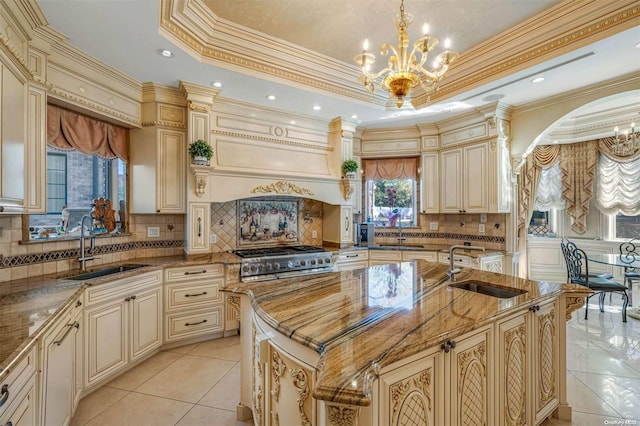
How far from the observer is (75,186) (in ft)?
9.64

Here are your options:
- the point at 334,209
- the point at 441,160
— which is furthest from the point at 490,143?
the point at 334,209

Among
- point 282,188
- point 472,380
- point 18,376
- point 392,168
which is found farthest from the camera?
point 392,168

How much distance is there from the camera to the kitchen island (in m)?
1.09

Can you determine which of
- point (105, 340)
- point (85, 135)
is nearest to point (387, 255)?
point (105, 340)

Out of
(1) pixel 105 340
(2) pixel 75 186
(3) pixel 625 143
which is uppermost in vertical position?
(3) pixel 625 143

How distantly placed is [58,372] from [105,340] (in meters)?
0.80

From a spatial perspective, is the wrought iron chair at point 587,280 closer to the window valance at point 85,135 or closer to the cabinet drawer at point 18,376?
the cabinet drawer at point 18,376

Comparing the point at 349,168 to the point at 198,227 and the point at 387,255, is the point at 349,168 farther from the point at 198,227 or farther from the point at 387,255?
the point at 198,227

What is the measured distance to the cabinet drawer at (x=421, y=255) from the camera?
4.25 metres

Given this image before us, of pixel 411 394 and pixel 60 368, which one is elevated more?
pixel 411 394

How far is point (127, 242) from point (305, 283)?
240 centimetres

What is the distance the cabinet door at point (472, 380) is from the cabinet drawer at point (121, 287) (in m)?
2.56

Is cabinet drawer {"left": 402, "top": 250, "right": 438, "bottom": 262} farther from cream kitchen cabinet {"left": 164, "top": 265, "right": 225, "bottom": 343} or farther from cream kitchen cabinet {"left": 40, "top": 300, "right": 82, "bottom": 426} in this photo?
cream kitchen cabinet {"left": 40, "top": 300, "right": 82, "bottom": 426}

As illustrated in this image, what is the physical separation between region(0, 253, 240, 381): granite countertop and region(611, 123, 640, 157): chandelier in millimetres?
6663
